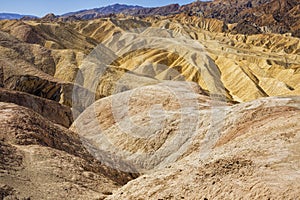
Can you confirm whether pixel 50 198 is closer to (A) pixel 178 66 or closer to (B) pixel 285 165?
(B) pixel 285 165

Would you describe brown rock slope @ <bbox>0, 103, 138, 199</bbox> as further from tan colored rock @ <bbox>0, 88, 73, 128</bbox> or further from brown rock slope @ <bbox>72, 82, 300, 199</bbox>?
tan colored rock @ <bbox>0, 88, 73, 128</bbox>

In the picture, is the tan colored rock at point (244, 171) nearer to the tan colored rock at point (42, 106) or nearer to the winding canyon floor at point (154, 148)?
the winding canyon floor at point (154, 148)

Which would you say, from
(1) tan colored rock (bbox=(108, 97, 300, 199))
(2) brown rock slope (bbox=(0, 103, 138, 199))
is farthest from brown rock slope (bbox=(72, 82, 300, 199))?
(2) brown rock slope (bbox=(0, 103, 138, 199))

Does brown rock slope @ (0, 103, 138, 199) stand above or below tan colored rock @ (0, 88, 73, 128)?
above

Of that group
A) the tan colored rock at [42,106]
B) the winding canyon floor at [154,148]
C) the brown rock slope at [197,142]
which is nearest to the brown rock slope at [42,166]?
the winding canyon floor at [154,148]

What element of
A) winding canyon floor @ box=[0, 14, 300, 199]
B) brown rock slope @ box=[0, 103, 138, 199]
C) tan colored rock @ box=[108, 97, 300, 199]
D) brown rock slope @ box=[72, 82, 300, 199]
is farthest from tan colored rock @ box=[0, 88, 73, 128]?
tan colored rock @ box=[108, 97, 300, 199]

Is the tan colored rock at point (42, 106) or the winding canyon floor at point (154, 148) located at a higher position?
the winding canyon floor at point (154, 148)

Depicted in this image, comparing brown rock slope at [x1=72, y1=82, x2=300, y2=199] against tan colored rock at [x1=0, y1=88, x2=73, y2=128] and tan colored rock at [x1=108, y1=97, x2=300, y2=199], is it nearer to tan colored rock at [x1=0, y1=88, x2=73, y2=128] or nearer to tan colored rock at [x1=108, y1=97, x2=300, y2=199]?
tan colored rock at [x1=108, y1=97, x2=300, y2=199]

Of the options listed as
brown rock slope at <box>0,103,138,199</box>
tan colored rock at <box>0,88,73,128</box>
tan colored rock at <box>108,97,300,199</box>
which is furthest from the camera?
tan colored rock at <box>0,88,73,128</box>

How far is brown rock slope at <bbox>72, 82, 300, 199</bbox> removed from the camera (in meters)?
6.16

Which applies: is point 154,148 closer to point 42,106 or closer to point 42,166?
point 42,166

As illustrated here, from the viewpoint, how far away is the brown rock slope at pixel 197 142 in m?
6.16

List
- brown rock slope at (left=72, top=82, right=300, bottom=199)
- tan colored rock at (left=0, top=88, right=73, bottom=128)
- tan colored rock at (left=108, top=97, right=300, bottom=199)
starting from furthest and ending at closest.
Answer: tan colored rock at (left=0, top=88, right=73, bottom=128)
brown rock slope at (left=72, top=82, right=300, bottom=199)
tan colored rock at (left=108, top=97, right=300, bottom=199)

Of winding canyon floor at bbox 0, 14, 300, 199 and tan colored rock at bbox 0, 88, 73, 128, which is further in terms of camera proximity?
tan colored rock at bbox 0, 88, 73, 128
